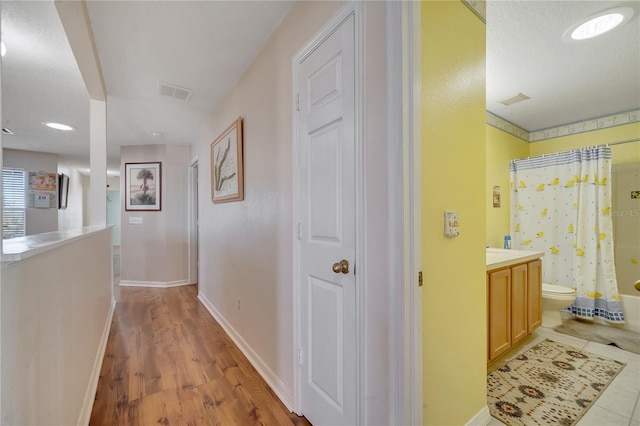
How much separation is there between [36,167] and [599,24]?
7.26m

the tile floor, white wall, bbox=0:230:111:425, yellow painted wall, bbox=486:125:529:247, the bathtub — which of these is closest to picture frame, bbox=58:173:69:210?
white wall, bbox=0:230:111:425

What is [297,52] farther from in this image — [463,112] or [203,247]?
[203,247]

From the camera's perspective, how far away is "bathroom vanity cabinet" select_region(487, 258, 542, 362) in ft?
6.13

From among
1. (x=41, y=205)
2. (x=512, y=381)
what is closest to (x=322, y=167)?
(x=512, y=381)

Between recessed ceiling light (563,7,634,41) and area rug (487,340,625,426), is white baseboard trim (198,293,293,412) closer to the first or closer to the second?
area rug (487,340,625,426)

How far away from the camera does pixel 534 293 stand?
239 centimetres

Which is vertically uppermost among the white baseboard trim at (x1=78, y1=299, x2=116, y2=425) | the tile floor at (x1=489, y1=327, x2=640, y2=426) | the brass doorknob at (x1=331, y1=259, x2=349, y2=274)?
the brass doorknob at (x1=331, y1=259, x2=349, y2=274)

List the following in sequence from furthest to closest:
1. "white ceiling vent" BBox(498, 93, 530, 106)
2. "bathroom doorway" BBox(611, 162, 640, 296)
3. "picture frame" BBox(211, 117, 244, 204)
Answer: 1. "bathroom doorway" BBox(611, 162, 640, 296)
2. "white ceiling vent" BBox(498, 93, 530, 106)
3. "picture frame" BBox(211, 117, 244, 204)

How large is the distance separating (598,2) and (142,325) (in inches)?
182

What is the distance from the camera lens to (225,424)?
1.48 metres

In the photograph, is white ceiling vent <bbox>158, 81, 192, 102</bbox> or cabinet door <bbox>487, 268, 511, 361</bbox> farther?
white ceiling vent <bbox>158, 81, 192, 102</bbox>

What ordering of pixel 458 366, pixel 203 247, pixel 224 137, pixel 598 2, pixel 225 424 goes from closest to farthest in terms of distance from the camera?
pixel 458 366
pixel 225 424
pixel 598 2
pixel 224 137
pixel 203 247

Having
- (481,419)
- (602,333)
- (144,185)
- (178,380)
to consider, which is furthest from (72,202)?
(602,333)

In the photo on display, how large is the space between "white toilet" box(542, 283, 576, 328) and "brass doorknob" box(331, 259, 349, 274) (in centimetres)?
274
